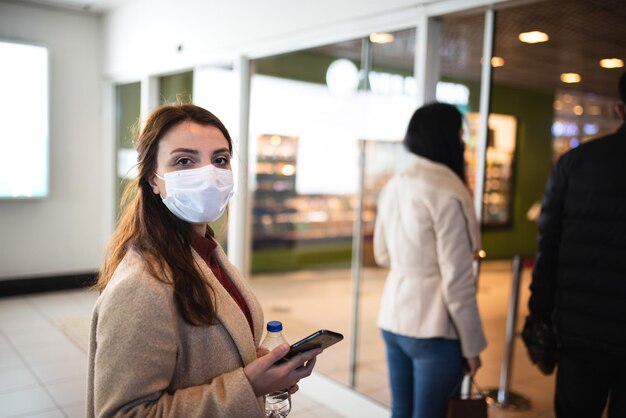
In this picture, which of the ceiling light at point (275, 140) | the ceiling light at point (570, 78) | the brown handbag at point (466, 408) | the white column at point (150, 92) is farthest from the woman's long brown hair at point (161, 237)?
the ceiling light at point (570, 78)

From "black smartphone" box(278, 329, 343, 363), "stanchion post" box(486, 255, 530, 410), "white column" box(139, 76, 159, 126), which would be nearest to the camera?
"black smartphone" box(278, 329, 343, 363)

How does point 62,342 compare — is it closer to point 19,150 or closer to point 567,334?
point 19,150

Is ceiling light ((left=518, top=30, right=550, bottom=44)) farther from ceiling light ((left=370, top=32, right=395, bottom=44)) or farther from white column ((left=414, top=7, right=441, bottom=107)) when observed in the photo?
white column ((left=414, top=7, right=441, bottom=107))

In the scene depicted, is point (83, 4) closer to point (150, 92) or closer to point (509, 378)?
point (150, 92)

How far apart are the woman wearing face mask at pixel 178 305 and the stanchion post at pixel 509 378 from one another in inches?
115

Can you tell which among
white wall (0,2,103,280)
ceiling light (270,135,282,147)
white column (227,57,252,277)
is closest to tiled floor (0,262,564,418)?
white wall (0,2,103,280)

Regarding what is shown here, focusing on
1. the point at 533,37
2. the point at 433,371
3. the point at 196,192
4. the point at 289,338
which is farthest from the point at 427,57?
the point at 289,338

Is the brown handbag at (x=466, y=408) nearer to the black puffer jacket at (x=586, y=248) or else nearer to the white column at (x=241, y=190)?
the black puffer jacket at (x=586, y=248)

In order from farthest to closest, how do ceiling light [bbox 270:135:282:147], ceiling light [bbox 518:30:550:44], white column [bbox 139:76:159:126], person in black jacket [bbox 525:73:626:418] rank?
1. ceiling light [bbox 270:135:282:147]
2. white column [bbox 139:76:159:126]
3. ceiling light [bbox 518:30:550:44]
4. person in black jacket [bbox 525:73:626:418]

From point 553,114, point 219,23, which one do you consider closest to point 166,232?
point 219,23

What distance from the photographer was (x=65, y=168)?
6781mm

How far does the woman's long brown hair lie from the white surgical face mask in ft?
0.15

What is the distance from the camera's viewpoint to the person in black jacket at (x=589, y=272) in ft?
6.46

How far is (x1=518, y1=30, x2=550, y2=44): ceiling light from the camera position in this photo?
5215 millimetres
